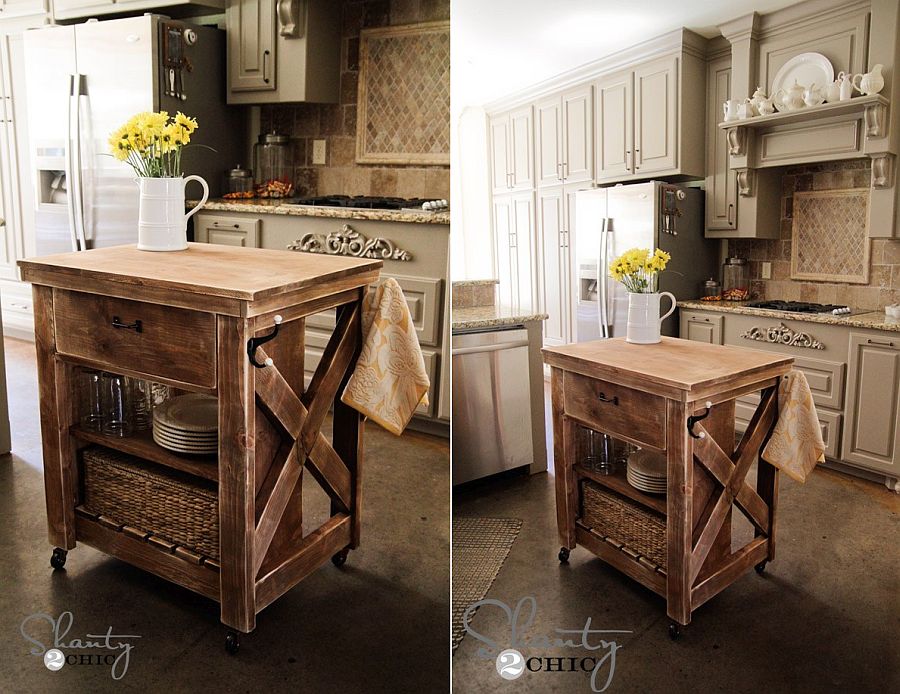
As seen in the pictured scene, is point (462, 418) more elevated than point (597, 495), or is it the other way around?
point (462, 418)

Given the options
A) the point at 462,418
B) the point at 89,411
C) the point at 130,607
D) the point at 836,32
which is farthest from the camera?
the point at 89,411

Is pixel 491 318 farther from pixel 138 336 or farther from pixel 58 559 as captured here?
pixel 58 559

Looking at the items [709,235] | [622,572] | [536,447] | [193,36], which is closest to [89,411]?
[193,36]

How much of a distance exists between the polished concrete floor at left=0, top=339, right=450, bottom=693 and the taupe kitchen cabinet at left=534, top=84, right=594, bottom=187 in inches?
36.2

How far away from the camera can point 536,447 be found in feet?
3.66

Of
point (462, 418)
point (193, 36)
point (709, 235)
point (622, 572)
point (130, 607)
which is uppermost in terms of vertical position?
point (193, 36)

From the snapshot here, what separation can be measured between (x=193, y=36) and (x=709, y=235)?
127 cm

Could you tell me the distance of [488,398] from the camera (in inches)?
40.6

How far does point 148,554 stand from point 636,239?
46.3 inches

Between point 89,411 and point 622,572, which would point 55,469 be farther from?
point 622,572

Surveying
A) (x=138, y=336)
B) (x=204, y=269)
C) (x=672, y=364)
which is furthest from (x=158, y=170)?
(x=672, y=364)

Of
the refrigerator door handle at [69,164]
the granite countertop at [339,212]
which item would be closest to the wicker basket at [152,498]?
the refrigerator door handle at [69,164]

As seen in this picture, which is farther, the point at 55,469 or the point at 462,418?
the point at 55,469

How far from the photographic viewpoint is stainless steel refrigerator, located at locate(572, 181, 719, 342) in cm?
92
